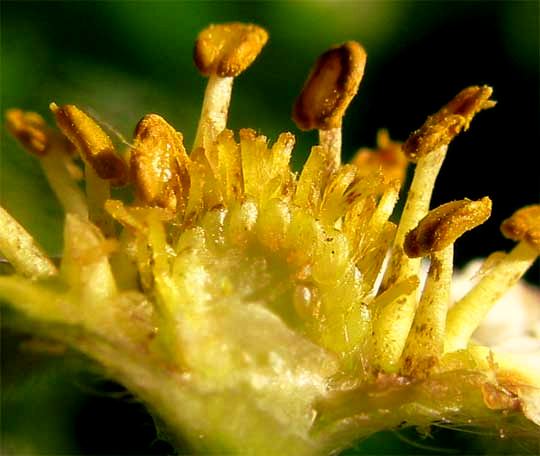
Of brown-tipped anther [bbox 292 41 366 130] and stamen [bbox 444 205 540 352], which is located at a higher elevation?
brown-tipped anther [bbox 292 41 366 130]

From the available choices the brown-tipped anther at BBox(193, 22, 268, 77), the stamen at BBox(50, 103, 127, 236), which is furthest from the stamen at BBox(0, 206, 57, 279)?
the brown-tipped anther at BBox(193, 22, 268, 77)

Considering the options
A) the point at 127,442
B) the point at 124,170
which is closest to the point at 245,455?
the point at 124,170

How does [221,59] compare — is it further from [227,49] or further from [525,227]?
[525,227]

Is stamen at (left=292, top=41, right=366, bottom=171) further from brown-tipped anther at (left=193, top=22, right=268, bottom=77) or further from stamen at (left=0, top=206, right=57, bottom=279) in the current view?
stamen at (left=0, top=206, right=57, bottom=279)


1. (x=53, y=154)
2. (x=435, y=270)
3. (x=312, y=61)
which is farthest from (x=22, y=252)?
(x=312, y=61)

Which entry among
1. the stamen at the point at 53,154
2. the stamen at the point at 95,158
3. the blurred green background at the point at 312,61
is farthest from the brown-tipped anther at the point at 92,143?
the blurred green background at the point at 312,61
